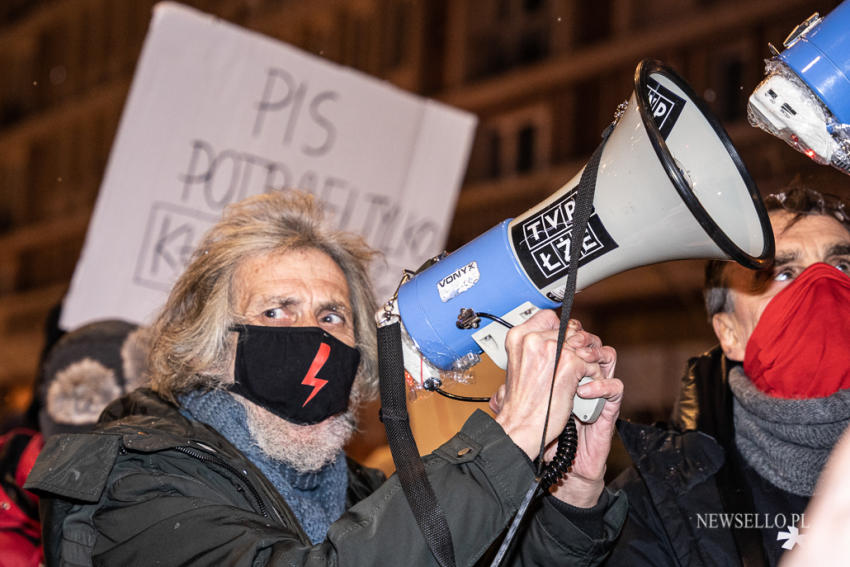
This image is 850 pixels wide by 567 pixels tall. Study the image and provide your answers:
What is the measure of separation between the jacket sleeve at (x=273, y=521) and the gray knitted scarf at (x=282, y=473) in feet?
0.83

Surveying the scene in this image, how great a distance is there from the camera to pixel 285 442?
2.64 metres

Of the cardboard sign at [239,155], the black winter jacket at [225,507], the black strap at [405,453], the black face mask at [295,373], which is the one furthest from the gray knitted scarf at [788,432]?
the cardboard sign at [239,155]

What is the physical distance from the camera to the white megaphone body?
191 centimetres

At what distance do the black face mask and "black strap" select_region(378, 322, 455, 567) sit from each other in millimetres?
360

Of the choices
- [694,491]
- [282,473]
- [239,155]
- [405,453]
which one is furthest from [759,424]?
[239,155]

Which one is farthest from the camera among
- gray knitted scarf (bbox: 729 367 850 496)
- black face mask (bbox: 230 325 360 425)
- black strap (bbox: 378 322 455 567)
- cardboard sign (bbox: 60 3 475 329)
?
cardboard sign (bbox: 60 3 475 329)

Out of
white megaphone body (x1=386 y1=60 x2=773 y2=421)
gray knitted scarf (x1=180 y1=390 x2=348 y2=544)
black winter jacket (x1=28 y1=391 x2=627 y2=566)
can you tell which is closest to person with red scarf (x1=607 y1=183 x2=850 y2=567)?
black winter jacket (x1=28 y1=391 x2=627 y2=566)

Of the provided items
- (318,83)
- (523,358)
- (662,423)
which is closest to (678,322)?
(318,83)

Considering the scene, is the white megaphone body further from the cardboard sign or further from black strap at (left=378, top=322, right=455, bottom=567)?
the cardboard sign

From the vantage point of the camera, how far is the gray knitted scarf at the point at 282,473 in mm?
2635

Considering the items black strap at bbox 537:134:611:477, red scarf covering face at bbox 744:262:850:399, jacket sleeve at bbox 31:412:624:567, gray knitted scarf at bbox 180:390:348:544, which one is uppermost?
black strap at bbox 537:134:611:477

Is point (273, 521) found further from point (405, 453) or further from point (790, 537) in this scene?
point (790, 537)

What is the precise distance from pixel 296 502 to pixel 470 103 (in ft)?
43.8

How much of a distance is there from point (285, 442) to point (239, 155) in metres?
2.03
